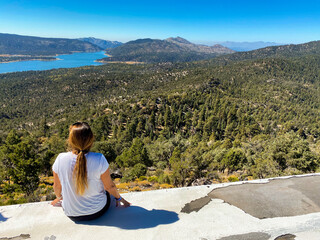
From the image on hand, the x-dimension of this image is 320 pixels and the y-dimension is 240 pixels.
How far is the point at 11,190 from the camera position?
17000 mm

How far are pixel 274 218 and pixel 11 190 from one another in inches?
859

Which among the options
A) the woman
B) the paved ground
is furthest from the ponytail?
the paved ground

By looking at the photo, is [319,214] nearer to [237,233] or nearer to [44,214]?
[237,233]

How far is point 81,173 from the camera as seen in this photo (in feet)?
9.47

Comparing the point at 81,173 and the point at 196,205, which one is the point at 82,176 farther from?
the point at 196,205

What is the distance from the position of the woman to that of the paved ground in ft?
1.19

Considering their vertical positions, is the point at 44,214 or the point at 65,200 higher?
the point at 65,200

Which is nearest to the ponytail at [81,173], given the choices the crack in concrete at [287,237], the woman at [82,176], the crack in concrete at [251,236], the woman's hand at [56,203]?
the woman at [82,176]

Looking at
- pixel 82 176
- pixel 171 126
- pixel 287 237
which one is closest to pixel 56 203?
pixel 82 176

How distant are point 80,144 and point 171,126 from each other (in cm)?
7129

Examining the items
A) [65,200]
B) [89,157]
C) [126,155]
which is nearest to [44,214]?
[65,200]

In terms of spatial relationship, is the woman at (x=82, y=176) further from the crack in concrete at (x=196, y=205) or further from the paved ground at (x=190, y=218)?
the crack in concrete at (x=196, y=205)

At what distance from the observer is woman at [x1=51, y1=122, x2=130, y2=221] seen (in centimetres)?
282

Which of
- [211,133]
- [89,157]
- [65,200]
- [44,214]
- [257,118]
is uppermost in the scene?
[89,157]
